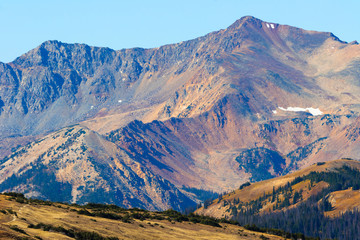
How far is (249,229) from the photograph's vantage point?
596 feet

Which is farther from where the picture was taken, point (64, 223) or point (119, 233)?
point (119, 233)

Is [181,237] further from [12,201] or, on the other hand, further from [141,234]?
[12,201]

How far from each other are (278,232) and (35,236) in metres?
107

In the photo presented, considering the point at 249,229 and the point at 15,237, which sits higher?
the point at 15,237

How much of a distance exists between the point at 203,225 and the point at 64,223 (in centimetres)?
5933

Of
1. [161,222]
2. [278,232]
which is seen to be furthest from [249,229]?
[161,222]

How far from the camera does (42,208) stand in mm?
128500

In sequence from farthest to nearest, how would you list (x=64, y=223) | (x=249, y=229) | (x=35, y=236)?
1. (x=249, y=229)
2. (x=64, y=223)
3. (x=35, y=236)

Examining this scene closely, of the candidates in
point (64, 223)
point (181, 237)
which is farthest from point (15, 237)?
point (181, 237)

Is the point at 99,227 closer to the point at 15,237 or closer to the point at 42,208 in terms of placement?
the point at 42,208

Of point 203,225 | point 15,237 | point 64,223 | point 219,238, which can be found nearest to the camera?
point 15,237

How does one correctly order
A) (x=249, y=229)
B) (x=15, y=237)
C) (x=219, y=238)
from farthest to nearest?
(x=249, y=229) → (x=219, y=238) → (x=15, y=237)

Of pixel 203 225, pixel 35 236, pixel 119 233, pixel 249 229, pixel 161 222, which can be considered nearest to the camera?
pixel 35 236

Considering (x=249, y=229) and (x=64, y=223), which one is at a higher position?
(x=64, y=223)
